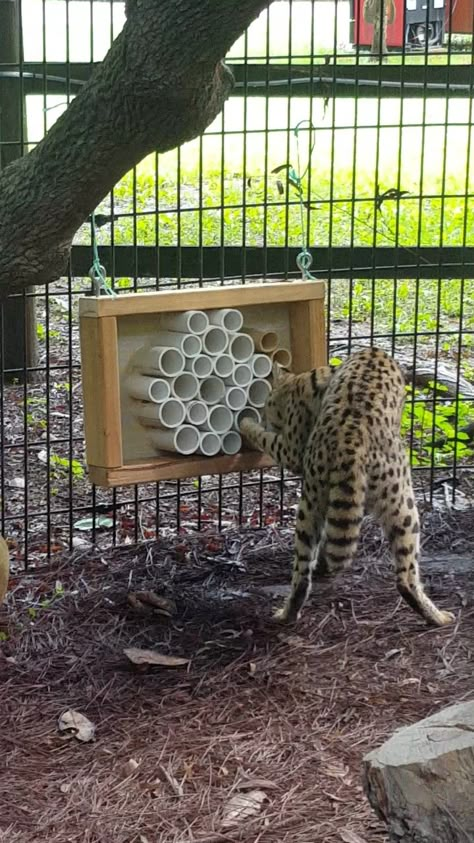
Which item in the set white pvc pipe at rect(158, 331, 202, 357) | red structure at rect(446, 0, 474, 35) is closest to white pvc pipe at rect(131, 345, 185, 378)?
white pvc pipe at rect(158, 331, 202, 357)

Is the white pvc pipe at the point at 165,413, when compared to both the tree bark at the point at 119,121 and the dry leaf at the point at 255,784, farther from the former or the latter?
the dry leaf at the point at 255,784

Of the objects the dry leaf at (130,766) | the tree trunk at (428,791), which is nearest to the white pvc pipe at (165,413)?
the dry leaf at (130,766)

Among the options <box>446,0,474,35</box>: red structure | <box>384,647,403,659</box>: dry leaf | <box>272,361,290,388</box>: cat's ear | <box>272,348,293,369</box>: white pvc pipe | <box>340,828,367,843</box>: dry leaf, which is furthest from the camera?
<box>446,0,474,35</box>: red structure

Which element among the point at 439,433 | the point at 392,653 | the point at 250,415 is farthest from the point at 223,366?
the point at 439,433

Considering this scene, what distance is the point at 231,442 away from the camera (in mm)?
5871

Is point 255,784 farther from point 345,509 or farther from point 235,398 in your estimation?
point 235,398

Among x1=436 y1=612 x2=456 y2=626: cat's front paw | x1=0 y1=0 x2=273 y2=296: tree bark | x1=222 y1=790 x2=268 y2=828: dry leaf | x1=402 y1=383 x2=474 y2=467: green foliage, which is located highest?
x1=0 y1=0 x2=273 y2=296: tree bark

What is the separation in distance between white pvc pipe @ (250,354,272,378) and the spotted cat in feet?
0.80

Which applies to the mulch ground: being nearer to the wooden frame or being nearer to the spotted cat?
the spotted cat

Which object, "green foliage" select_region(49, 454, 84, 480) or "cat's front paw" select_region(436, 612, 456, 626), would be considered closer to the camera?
"cat's front paw" select_region(436, 612, 456, 626)

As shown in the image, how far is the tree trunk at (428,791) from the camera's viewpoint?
10.0 ft

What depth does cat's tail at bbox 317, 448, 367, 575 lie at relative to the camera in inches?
202

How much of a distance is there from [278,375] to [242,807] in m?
2.37

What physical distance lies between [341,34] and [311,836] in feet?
28.1
